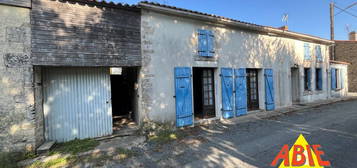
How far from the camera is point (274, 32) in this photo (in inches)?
305

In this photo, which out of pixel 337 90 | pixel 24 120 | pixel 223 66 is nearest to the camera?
pixel 24 120

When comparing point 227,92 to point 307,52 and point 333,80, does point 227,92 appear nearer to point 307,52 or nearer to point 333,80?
point 307,52

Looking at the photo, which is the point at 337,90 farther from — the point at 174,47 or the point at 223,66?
the point at 174,47

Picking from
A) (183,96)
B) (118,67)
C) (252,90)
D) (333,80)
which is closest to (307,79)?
(333,80)

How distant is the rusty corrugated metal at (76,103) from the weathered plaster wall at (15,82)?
51cm

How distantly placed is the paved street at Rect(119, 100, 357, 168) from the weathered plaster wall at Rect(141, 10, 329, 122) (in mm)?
1267

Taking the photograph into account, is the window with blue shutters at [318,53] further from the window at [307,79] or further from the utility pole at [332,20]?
the utility pole at [332,20]

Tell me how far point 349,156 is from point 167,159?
3.41 meters

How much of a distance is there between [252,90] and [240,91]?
1284mm

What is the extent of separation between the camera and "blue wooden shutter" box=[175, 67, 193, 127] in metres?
5.29

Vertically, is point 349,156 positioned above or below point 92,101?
below

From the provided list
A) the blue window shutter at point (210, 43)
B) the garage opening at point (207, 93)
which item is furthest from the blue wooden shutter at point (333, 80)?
the blue window shutter at point (210, 43)

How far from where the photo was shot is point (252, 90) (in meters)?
7.59

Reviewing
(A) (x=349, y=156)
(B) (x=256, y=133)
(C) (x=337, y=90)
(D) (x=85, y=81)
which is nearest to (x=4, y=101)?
(D) (x=85, y=81)
